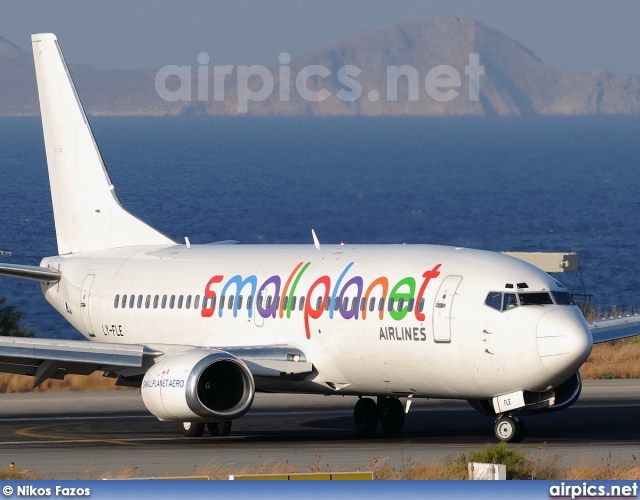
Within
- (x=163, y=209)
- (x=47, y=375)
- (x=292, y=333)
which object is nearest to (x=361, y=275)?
(x=292, y=333)

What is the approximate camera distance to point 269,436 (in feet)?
114

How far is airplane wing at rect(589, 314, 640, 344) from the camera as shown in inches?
1335

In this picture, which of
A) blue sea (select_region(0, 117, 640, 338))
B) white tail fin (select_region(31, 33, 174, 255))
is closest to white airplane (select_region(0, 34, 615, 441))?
white tail fin (select_region(31, 33, 174, 255))

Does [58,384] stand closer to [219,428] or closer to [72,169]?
[72,169]

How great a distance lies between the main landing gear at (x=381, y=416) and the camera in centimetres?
3497

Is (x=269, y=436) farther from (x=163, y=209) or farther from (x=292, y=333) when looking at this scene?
(x=163, y=209)

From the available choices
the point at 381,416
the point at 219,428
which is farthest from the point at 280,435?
the point at 381,416

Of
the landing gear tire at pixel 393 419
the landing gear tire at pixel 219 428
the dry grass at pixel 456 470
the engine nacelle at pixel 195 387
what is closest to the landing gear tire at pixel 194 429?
the landing gear tire at pixel 219 428

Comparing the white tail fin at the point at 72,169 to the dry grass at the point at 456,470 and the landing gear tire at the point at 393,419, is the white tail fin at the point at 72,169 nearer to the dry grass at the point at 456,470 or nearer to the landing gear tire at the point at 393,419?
the landing gear tire at the point at 393,419

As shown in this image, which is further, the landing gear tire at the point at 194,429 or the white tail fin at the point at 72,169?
the white tail fin at the point at 72,169

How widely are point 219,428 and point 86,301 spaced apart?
6810 mm

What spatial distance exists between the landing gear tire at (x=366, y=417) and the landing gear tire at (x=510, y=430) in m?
5.43

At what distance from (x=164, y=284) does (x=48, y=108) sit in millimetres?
8307

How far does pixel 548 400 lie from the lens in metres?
30.2
